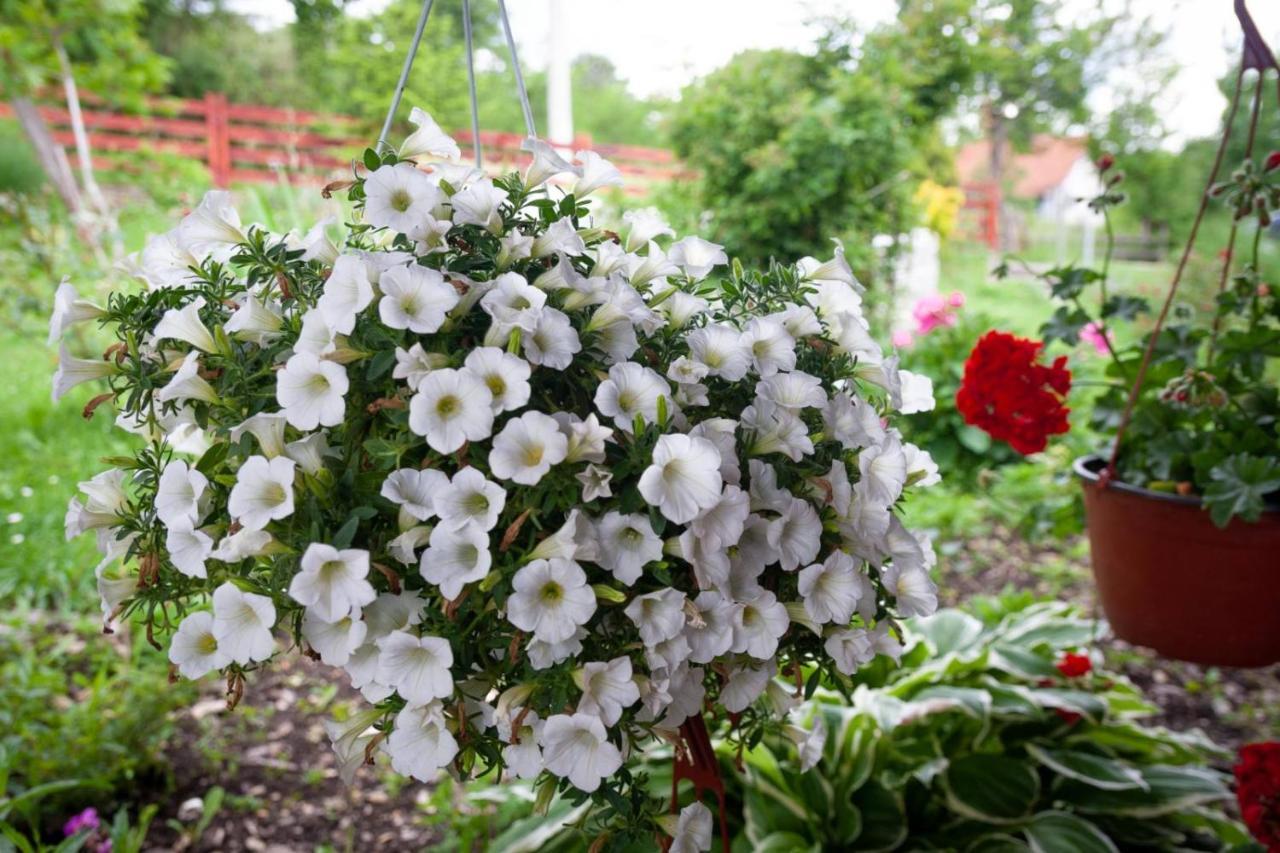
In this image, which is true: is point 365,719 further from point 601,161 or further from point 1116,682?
point 1116,682

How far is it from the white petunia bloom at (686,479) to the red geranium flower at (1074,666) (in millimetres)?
1327

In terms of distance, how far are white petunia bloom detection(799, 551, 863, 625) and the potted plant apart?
27.1 inches

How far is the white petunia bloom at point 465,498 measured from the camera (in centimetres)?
58

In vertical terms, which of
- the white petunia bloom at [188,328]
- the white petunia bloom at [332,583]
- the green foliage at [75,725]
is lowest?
the green foliage at [75,725]

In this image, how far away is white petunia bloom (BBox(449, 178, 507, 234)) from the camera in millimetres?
691

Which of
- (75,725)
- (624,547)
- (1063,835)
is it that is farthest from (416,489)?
(75,725)

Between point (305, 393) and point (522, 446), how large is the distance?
0.15m

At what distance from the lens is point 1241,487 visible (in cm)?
114

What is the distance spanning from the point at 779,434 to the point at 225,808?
150 cm

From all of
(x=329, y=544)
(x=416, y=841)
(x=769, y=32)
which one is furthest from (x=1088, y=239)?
(x=329, y=544)

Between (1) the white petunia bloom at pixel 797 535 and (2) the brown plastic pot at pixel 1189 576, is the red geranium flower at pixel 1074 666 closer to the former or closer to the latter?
(2) the brown plastic pot at pixel 1189 576

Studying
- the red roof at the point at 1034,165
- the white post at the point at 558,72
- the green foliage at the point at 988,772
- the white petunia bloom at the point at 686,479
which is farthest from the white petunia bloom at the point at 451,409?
the red roof at the point at 1034,165

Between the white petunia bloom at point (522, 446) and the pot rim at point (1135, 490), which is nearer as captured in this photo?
the white petunia bloom at point (522, 446)

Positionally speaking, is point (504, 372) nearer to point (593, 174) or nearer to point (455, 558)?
point (455, 558)
